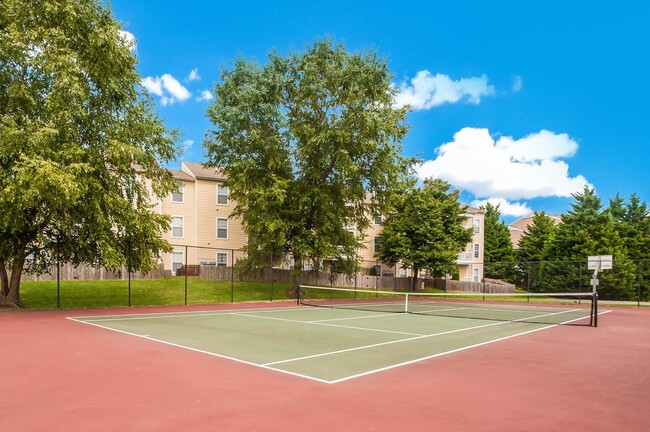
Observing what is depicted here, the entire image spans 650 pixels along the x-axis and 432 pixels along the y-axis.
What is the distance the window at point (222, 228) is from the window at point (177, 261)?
11.8 feet

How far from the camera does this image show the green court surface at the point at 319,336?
9.02 metres

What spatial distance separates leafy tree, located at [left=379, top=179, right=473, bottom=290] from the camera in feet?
133

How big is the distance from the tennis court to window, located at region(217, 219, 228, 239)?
2249 cm

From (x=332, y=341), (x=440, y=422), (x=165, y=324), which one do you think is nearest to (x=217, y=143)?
(x=165, y=324)

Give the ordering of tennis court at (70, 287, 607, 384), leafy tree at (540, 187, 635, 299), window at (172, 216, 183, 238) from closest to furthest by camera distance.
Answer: tennis court at (70, 287, 607, 384) → leafy tree at (540, 187, 635, 299) → window at (172, 216, 183, 238)

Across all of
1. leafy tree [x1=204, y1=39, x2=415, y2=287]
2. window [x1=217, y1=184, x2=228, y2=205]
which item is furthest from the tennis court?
window [x1=217, y1=184, x2=228, y2=205]

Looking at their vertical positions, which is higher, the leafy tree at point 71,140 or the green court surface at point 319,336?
the leafy tree at point 71,140

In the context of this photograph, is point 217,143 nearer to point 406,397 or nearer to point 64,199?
point 64,199

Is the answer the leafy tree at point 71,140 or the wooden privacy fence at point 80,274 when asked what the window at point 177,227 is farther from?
the leafy tree at point 71,140

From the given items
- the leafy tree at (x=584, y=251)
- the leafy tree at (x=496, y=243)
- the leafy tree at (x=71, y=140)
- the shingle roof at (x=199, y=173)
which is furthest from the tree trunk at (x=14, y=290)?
the leafy tree at (x=496, y=243)

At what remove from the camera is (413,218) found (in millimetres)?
41688

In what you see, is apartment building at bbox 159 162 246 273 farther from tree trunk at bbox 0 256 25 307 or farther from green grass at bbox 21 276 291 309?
tree trunk at bbox 0 256 25 307

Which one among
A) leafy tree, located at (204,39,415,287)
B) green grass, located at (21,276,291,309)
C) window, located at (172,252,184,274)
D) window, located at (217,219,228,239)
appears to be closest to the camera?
green grass, located at (21,276,291,309)

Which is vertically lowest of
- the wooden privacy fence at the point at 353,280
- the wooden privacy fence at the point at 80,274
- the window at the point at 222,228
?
the wooden privacy fence at the point at 353,280
